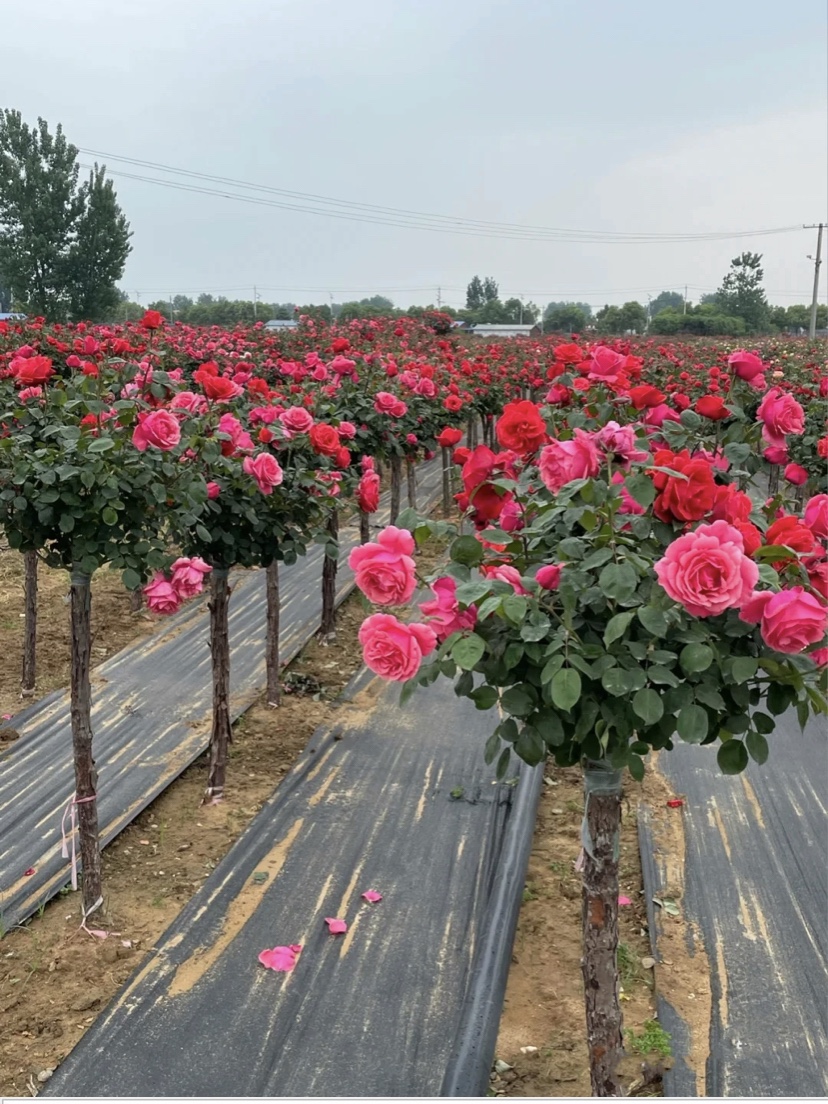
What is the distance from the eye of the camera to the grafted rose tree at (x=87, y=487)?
284 cm

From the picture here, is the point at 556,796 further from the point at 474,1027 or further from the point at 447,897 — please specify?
the point at 474,1027

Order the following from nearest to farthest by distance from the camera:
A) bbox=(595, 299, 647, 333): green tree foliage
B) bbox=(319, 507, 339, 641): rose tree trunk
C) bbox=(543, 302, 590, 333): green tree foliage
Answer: bbox=(319, 507, 339, 641): rose tree trunk → bbox=(595, 299, 647, 333): green tree foliage → bbox=(543, 302, 590, 333): green tree foliage

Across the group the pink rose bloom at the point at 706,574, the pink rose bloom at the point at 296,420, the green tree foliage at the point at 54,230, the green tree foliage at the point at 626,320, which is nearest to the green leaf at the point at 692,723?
the pink rose bloom at the point at 706,574

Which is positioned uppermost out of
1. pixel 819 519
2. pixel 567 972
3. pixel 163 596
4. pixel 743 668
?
pixel 819 519

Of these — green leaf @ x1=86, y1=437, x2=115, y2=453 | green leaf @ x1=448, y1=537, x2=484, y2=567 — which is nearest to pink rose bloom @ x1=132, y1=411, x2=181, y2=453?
green leaf @ x1=86, y1=437, x2=115, y2=453

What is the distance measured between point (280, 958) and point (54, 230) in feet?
74.6

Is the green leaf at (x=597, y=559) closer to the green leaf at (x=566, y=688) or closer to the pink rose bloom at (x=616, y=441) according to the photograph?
the green leaf at (x=566, y=688)

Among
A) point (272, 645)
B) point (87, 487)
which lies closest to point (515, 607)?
→ point (87, 487)

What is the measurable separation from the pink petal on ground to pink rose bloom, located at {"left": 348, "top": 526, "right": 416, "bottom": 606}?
203cm

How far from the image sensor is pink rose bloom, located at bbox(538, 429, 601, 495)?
1767 millimetres

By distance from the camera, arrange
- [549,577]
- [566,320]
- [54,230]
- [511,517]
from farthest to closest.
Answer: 1. [566,320]
2. [54,230]
3. [511,517]
4. [549,577]

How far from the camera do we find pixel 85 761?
3.35 meters

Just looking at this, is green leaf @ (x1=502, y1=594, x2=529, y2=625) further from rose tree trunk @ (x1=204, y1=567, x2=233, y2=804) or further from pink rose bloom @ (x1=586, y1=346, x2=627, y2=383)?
rose tree trunk @ (x1=204, y1=567, x2=233, y2=804)

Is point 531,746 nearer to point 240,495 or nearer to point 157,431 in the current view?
point 157,431
